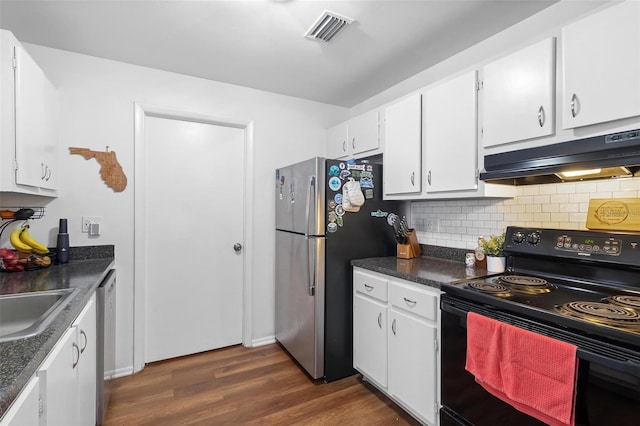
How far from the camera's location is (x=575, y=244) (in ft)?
5.09

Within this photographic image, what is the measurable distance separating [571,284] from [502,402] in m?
0.69

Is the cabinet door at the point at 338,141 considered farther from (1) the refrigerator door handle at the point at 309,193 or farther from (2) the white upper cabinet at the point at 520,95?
(2) the white upper cabinet at the point at 520,95

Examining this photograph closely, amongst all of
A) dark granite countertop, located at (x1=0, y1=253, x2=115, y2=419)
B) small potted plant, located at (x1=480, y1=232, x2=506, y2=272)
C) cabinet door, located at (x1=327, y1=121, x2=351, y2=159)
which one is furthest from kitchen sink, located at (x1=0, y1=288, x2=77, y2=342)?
cabinet door, located at (x1=327, y1=121, x2=351, y2=159)

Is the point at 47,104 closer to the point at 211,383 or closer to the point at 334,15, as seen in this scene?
the point at 334,15

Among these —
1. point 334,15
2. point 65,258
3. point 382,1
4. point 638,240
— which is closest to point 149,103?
point 65,258

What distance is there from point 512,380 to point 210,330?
2393mm

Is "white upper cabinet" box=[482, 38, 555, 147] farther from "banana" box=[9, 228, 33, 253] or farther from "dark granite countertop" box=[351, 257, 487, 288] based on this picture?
"banana" box=[9, 228, 33, 253]

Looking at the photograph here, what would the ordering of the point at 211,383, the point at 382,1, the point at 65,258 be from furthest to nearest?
the point at 211,383, the point at 65,258, the point at 382,1

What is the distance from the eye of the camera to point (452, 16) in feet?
6.05

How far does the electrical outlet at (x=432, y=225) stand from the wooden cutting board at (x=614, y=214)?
3.34 ft

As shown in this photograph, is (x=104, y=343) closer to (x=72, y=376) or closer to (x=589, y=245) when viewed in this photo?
(x=72, y=376)

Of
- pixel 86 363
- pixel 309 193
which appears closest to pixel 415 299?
pixel 309 193

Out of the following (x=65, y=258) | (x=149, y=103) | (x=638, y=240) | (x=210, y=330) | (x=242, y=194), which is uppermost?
(x=149, y=103)

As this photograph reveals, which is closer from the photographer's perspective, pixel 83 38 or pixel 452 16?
pixel 452 16
